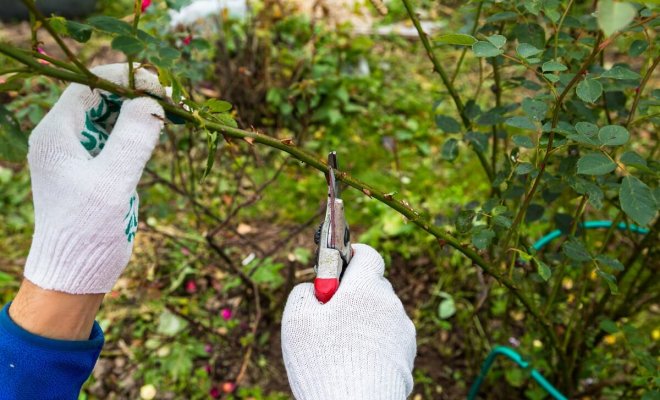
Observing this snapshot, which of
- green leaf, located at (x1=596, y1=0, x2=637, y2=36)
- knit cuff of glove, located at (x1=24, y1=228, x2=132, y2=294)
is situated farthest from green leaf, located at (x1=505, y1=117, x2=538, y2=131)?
knit cuff of glove, located at (x1=24, y1=228, x2=132, y2=294)

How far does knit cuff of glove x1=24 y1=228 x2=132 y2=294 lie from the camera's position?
1144 mm

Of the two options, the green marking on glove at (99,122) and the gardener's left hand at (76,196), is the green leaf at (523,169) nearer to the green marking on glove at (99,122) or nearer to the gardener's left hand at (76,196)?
the gardener's left hand at (76,196)

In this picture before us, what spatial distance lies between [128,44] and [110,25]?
0.14 feet

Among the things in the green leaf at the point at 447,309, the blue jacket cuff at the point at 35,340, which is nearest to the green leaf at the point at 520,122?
the blue jacket cuff at the point at 35,340

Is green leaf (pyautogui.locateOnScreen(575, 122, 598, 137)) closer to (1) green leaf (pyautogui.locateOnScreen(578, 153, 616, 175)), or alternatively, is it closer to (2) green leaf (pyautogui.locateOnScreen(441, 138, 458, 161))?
(1) green leaf (pyautogui.locateOnScreen(578, 153, 616, 175))

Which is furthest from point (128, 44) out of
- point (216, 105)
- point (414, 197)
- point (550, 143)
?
point (414, 197)

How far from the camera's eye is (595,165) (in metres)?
0.92

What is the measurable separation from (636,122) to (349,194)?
1978mm

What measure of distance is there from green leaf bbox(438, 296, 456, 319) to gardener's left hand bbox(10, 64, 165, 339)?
1.55m

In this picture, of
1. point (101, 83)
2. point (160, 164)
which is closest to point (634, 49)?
point (101, 83)

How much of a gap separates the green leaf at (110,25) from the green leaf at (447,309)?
1850 mm

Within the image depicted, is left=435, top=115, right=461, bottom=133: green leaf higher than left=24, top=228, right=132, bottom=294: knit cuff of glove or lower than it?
higher

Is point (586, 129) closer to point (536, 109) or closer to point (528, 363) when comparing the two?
point (536, 109)

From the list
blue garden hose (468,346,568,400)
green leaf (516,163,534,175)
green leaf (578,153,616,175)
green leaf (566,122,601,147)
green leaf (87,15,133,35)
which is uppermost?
green leaf (87,15,133,35)
